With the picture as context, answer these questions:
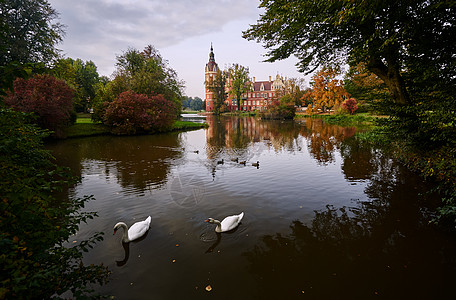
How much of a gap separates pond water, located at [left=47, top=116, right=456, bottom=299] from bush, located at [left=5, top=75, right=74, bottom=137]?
13200mm

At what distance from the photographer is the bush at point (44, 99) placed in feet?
59.7

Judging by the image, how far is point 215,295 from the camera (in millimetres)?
3988

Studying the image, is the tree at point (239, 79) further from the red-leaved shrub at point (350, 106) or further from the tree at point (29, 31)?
the tree at point (29, 31)

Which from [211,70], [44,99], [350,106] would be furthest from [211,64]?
[44,99]

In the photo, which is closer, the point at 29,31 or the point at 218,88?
the point at 29,31

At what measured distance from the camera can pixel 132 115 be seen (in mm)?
25578

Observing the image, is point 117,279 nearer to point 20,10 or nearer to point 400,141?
point 400,141

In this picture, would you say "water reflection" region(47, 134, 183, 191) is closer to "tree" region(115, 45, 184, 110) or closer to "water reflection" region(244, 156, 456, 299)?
"water reflection" region(244, 156, 456, 299)

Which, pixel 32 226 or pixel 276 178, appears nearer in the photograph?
pixel 32 226

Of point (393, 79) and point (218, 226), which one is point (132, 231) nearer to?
point (218, 226)

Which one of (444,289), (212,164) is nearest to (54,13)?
(212,164)

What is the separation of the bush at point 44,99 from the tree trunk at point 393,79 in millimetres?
24283

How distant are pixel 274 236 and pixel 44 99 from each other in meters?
23.2

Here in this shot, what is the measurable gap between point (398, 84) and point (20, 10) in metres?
36.9
